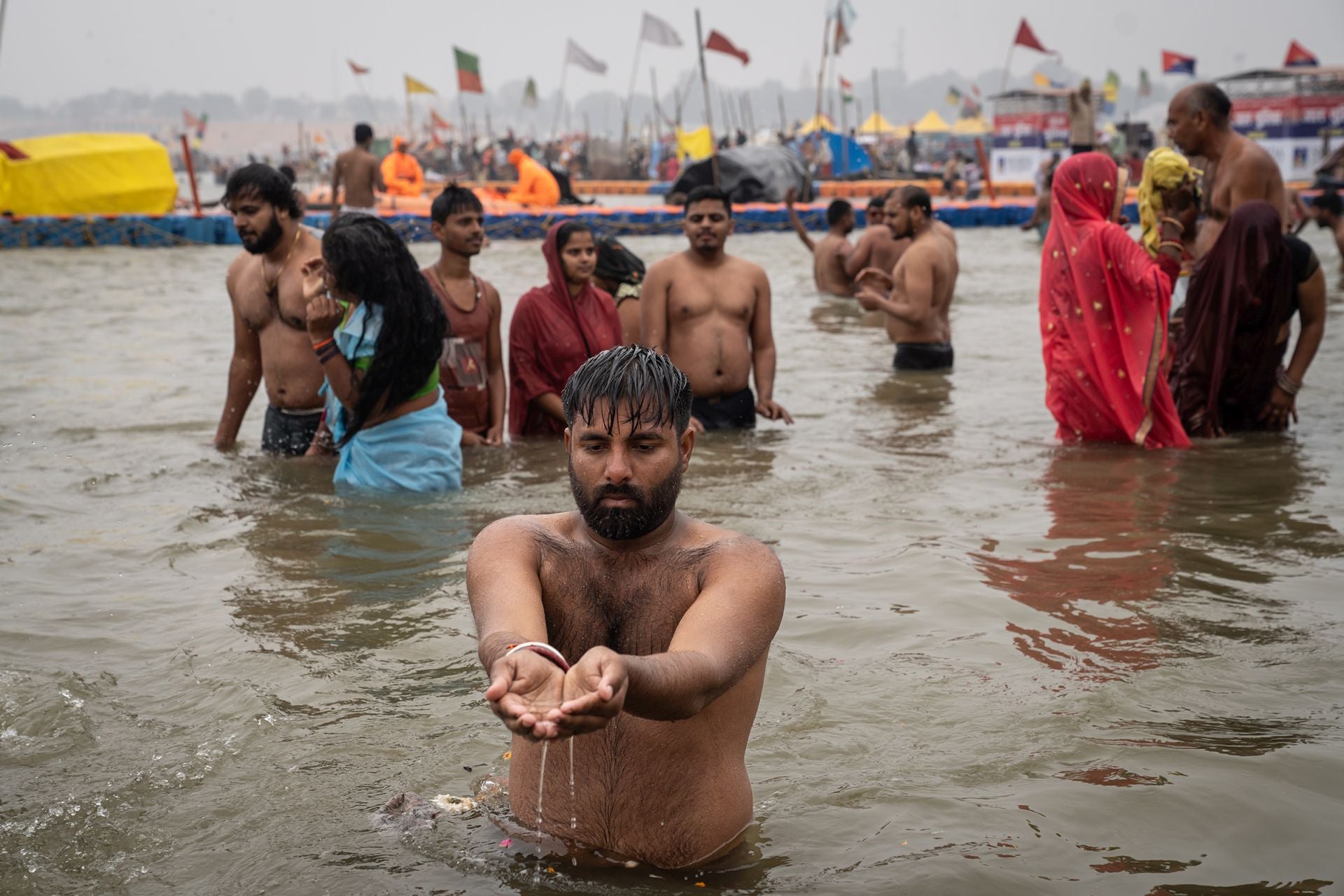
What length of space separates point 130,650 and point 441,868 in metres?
2.02

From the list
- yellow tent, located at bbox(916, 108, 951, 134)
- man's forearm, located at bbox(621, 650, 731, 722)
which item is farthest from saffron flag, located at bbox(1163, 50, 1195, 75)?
man's forearm, located at bbox(621, 650, 731, 722)

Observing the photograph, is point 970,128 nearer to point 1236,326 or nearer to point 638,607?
point 1236,326

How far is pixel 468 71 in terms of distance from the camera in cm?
3425

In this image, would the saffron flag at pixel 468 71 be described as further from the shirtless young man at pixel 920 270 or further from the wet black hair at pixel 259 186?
the wet black hair at pixel 259 186

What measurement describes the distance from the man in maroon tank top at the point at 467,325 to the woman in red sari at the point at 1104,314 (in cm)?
283

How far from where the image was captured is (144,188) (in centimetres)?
2266

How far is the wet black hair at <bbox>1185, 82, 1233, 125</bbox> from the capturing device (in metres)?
6.92

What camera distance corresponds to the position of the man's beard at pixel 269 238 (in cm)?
580

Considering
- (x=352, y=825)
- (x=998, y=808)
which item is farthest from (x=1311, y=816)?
(x=352, y=825)

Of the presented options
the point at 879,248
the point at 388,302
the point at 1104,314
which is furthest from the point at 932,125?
the point at 388,302

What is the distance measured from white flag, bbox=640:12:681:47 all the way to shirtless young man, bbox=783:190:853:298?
22.5 metres

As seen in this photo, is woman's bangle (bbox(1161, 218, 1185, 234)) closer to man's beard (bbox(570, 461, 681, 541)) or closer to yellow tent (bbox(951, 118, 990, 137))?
man's beard (bbox(570, 461, 681, 541))

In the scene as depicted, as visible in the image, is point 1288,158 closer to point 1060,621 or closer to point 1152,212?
point 1152,212

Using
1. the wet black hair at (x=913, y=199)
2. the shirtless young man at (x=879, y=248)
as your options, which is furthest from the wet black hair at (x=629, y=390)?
the shirtless young man at (x=879, y=248)
